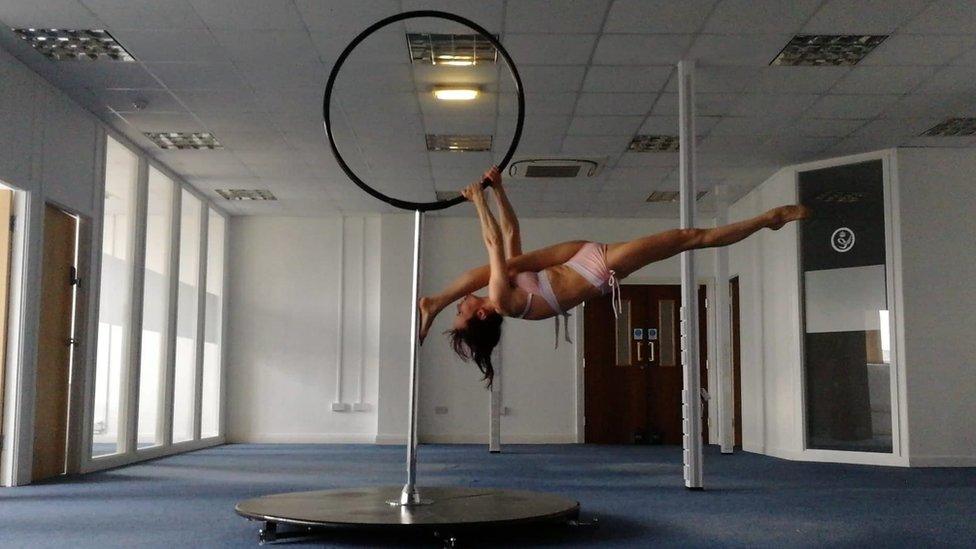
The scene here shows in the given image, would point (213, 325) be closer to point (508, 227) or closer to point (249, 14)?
point (249, 14)

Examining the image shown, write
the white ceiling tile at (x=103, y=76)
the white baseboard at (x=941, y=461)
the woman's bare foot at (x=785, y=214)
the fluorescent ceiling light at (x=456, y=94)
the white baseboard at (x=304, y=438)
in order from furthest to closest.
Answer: the white baseboard at (x=304, y=438) → the white baseboard at (x=941, y=461) → the fluorescent ceiling light at (x=456, y=94) → the white ceiling tile at (x=103, y=76) → the woman's bare foot at (x=785, y=214)

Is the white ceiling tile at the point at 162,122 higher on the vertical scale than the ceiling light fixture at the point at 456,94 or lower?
lower

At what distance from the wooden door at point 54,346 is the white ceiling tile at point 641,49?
14.7 feet

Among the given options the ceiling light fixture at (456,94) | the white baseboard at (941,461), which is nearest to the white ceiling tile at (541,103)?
the ceiling light fixture at (456,94)

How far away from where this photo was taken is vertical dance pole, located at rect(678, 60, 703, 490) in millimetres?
6289

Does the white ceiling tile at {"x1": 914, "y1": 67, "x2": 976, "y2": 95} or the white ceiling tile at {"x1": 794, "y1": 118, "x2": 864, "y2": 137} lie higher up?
the white ceiling tile at {"x1": 914, "y1": 67, "x2": 976, "y2": 95}

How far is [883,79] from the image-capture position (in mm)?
6914

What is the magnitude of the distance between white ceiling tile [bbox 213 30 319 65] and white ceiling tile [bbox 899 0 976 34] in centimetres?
402

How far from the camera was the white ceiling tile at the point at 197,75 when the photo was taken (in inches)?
263

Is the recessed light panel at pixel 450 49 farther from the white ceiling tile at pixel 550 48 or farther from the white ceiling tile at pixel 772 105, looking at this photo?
the white ceiling tile at pixel 772 105

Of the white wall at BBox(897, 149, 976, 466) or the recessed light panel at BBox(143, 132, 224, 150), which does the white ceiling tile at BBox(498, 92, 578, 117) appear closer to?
the recessed light panel at BBox(143, 132, 224, 150)

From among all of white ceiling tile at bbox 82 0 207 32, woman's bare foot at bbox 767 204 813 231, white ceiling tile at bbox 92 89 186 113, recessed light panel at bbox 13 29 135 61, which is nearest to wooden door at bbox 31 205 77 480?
white ceiling tile at bbox 92 89 186 113

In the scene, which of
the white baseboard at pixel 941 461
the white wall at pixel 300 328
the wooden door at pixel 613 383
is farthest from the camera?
the wooden door at pixel 613 383

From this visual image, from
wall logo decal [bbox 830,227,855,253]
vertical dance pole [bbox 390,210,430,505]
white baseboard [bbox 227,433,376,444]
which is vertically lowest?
white baseboard [bbox 227,433,376,444]
